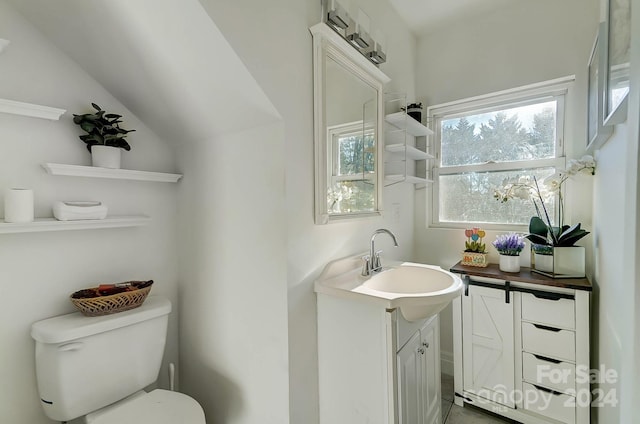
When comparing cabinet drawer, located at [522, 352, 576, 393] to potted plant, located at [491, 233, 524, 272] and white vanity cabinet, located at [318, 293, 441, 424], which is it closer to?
potted plant, located at [491, 233, 524, 272]

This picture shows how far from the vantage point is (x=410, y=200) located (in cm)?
224

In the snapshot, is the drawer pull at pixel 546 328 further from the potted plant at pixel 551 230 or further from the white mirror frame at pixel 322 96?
the white mirror frame at pixel 322 96

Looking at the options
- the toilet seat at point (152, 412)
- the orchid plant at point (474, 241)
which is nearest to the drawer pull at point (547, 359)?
the orchid plant at point (474, 241)

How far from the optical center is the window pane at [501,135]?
1.87 meters

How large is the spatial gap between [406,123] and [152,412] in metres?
1.99

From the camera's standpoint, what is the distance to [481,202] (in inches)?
81.9

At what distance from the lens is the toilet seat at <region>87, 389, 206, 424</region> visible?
104cm

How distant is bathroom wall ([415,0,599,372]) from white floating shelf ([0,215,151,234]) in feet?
6.53

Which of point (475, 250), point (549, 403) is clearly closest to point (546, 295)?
point (475, 250)

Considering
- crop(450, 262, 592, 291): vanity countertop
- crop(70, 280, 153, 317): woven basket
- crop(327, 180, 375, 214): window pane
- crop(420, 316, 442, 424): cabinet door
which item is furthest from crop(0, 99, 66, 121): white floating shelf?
crop(450, 262, 592, 291): vanity countertop

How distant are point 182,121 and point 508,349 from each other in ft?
7.18

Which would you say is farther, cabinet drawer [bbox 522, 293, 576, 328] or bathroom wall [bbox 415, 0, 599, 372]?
bathroom wall [bbox 415, 0, 599, 372]

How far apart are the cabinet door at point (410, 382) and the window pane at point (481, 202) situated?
1.24 m

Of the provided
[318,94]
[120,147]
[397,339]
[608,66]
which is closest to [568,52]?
[608,66]
